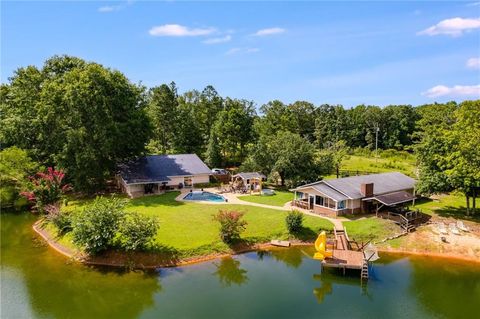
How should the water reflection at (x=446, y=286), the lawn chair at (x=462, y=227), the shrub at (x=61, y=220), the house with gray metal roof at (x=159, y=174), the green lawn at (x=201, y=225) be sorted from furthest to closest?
the house with gray metal roof at (x=159, y=174), the lawn chair at (x=462, y=227), the shrub at (x=61, y=220), the green lawn at (x=201, y=225), the water reflection at (x=446, y=286)

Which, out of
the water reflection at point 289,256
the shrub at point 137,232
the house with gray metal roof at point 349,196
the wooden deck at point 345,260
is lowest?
the water reflection at point 289,256

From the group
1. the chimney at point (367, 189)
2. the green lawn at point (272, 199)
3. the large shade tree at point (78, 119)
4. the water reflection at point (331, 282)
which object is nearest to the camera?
the water reflection at point (331, 282)

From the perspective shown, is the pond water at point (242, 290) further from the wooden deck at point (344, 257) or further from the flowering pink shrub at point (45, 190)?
the flowering pink shrub at point (45, 190)

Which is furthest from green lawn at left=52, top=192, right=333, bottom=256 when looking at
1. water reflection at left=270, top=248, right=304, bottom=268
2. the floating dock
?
the floating dock

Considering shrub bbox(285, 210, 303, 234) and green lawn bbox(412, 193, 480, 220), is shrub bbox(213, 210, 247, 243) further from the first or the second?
green lawn bbox(412, 193, 480, 220)

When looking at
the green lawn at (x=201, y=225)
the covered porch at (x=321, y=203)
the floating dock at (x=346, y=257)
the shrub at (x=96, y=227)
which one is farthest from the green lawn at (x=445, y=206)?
the shrub at (x=96, y=227)

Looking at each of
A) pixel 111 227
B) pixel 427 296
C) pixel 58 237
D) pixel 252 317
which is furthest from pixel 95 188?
pixel 427 296

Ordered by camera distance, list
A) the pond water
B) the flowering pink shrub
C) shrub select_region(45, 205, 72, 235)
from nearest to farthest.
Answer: the pond water < shrub select_region(45, 205, 72, 235) < the flowering pink shrub
